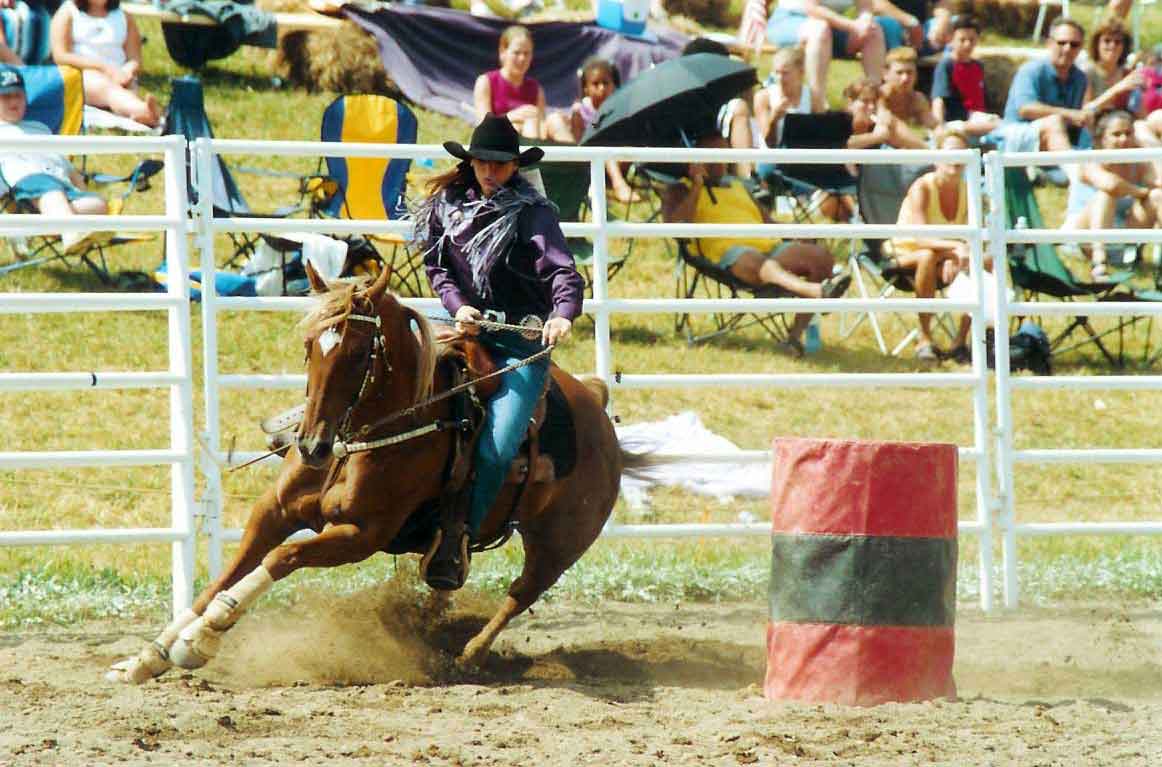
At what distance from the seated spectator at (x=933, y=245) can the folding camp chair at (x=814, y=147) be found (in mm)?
994

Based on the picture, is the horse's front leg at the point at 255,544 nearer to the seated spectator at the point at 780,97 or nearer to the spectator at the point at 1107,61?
the seated spectator at the point at 780,97

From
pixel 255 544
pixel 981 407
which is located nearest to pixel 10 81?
pixel 255 544

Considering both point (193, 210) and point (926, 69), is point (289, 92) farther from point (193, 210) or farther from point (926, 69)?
point (193, 210)

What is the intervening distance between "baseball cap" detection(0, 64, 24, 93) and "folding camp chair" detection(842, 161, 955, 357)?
19.3ft

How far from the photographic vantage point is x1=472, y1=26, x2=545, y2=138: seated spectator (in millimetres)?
13641

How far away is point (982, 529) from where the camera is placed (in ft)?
28.1

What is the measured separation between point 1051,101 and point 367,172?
709 centimetres

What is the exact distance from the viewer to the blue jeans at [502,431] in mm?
6527

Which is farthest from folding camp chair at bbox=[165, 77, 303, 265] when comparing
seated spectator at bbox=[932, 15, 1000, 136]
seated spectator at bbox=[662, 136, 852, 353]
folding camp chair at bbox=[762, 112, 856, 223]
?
seated spectator at bbox=[932, 15, 1000, 136]

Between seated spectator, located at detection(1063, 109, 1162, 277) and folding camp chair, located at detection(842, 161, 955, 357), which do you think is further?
seated spectator, located at detection(1063, 109, 1162, 277)

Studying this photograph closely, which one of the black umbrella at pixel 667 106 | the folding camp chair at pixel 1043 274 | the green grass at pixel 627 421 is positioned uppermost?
the black umbrella at pixel 667 106

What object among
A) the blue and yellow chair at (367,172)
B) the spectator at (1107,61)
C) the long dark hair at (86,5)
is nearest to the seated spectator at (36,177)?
the blue and yellow chair at (367,172)

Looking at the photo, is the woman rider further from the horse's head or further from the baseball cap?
the baseball cap

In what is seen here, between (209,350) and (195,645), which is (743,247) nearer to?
(209,350)
